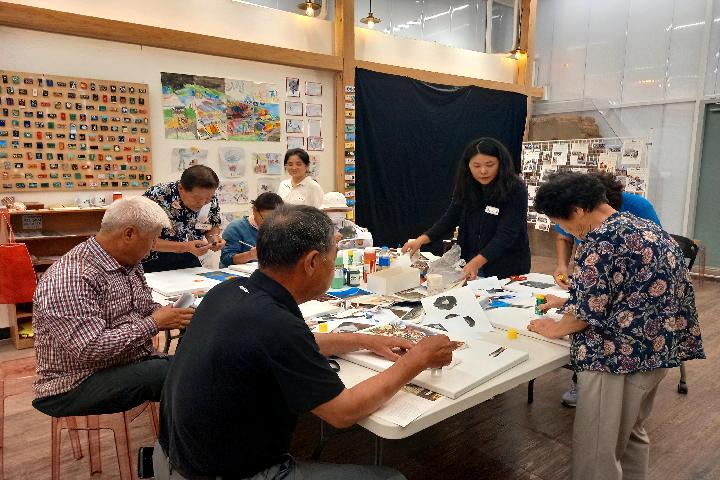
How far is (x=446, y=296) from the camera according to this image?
2.01m

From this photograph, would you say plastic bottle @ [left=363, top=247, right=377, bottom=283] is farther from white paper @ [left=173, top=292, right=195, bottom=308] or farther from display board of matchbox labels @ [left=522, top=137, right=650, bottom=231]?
display board of matchbox labels @ [left=522, top=137, right=650, bottom=231]

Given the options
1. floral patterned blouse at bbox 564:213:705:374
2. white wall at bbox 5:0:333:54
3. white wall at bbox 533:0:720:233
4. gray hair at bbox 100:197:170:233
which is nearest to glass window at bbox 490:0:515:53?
white wall at bbox 533:0:720:233

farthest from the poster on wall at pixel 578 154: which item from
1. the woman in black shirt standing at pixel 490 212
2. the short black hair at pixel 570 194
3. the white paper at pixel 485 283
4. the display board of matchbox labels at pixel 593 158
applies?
the short black hair at pixel 570 194

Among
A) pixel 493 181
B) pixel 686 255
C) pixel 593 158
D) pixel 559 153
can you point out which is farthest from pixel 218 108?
pixel 593 158

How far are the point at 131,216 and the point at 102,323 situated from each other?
366 millimetres

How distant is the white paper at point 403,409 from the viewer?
1.18m

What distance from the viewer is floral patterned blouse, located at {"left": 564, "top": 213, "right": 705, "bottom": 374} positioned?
1521mm

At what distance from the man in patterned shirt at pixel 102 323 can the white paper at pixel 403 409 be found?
2.99 ft

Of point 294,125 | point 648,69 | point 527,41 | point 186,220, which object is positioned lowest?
point 186,220

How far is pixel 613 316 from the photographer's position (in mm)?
1554

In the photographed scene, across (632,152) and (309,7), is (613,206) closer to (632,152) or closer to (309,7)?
(309,7)

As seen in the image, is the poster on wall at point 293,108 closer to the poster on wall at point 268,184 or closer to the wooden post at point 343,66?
the wooden post at point 343,66

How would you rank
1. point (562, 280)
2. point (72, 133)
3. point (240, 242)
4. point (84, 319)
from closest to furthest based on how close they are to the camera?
point (84, 319) → point (562, 280) → point (240, 242) → point (72, 133)

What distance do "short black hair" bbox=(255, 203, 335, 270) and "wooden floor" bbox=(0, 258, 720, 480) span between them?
1.46m
